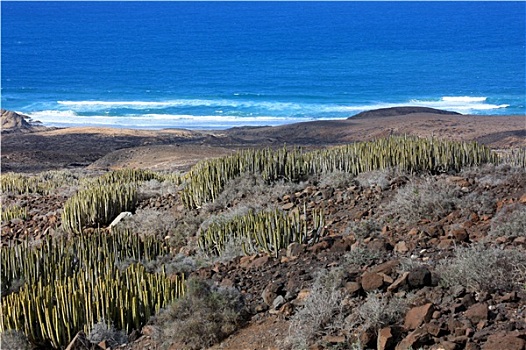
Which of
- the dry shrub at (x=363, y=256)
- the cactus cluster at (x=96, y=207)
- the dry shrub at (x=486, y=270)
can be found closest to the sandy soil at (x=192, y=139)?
the cactus cluster at (x=96, y=207)

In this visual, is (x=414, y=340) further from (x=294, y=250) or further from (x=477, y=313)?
(x=294, y=250)

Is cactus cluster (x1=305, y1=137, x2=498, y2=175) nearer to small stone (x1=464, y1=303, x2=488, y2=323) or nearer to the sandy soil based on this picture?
small stone (x1=464, y1=303, x2=488, y2=323)

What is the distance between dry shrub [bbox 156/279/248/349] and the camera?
6262mm

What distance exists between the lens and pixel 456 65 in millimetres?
76812

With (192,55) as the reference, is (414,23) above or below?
above

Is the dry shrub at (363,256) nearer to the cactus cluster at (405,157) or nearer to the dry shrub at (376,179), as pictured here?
the dry shrub at (376,179)

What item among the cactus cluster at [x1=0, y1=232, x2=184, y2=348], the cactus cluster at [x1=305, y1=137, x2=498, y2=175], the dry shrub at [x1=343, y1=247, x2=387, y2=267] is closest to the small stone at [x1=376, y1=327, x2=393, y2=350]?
the dry shrub at [x1=343, y1=247, x2=387, y2=267]

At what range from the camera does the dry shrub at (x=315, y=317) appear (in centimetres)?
566

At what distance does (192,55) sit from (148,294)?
276 feet

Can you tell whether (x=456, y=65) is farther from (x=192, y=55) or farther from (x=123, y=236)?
(x=123, y=236)

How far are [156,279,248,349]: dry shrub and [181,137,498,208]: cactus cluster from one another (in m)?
4.79

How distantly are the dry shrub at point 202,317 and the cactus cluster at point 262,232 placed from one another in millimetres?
1449

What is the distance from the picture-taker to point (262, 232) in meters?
8.40

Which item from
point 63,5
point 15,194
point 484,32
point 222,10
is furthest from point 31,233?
point 63,5
